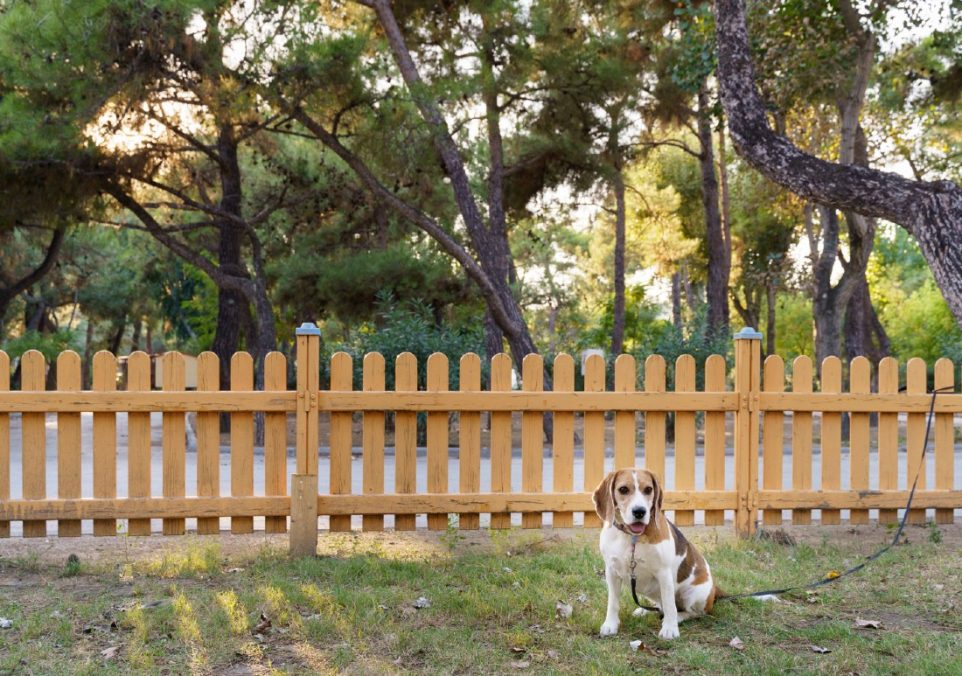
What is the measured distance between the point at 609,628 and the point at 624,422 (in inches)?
101

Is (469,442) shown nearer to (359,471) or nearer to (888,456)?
(888,456)

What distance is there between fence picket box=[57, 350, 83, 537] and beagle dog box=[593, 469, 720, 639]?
382cm

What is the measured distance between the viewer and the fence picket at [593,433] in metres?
7.04

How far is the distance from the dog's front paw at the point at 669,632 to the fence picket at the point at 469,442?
7.92 ft

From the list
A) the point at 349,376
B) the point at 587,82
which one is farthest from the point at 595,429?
the point at 587,82

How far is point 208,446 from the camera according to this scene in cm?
671

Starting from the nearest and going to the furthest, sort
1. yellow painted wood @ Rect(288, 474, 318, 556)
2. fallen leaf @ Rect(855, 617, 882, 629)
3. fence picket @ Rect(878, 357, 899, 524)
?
fallen leaf @ Rect(855, 617, 882, 629) → yellow painted wood @ Rect(288, 474, 318, 556) → fence picket @ Rect(878, 357, 899, 524)

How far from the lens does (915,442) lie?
7.50 m

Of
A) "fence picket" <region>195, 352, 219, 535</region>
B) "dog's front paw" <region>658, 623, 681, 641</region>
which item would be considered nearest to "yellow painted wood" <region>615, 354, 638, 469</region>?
Result: "dog's front paw" <region>658, 623, 681, 641</region>

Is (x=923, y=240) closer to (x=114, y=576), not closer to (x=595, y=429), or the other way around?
(x=595, y=429)

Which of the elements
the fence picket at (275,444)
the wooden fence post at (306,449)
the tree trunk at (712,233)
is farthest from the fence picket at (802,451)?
the tree trunk at (712,233)

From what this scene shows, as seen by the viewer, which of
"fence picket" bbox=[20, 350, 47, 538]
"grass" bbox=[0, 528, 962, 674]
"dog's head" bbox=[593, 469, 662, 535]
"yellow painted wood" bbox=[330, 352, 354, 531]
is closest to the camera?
"grass" bbox=[0, 528, 962, 674]

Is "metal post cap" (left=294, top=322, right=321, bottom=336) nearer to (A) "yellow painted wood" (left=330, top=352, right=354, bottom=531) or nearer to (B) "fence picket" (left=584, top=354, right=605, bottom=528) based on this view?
(A) "yellow painted wood" (left=330, top=352, right=354, bottom=531)

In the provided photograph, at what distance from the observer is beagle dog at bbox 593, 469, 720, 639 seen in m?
4.57
